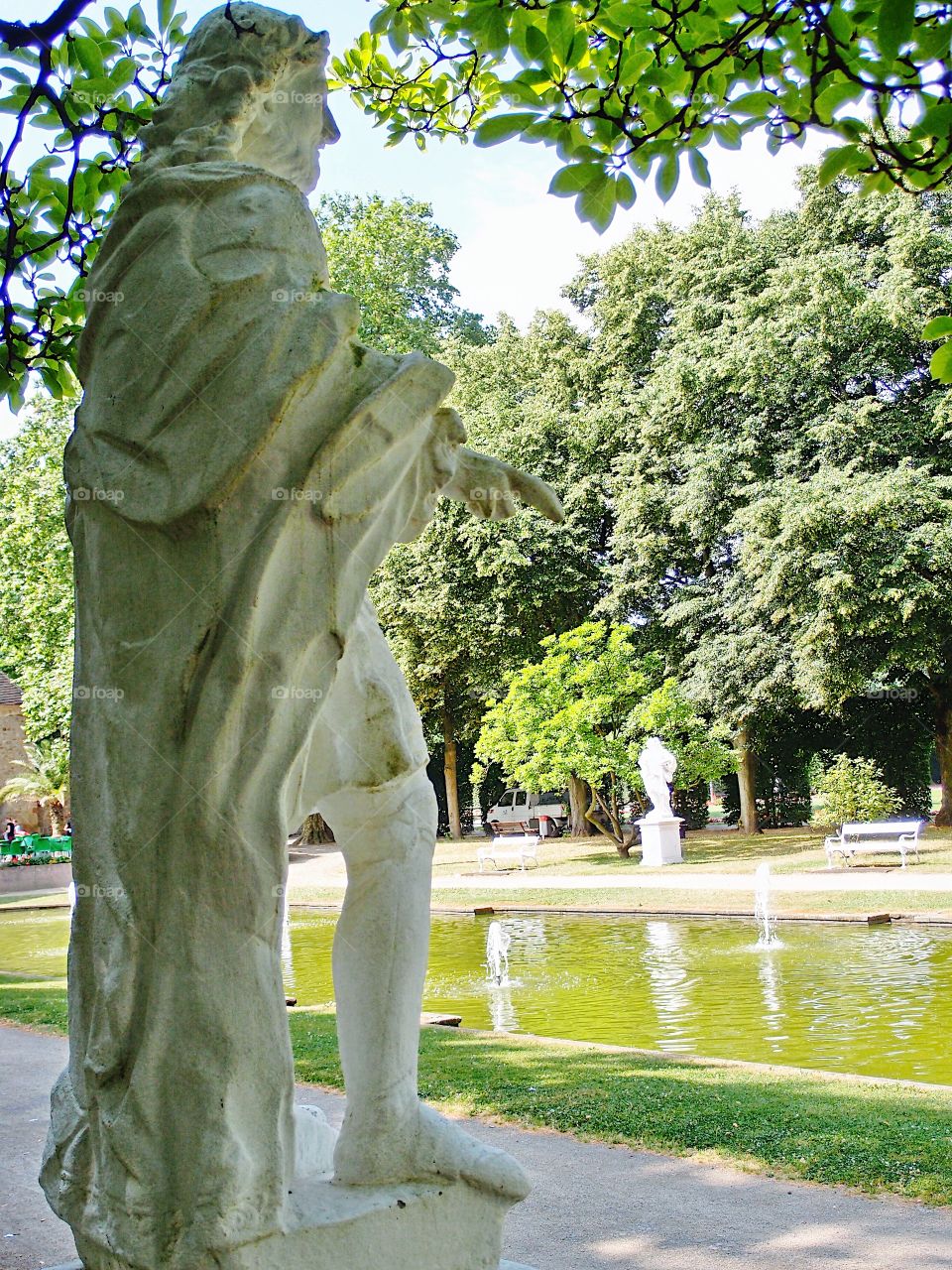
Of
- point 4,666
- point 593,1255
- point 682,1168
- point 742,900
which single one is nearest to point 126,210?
point 593,1255

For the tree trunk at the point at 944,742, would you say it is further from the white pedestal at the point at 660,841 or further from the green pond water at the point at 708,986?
the green pond water at the point at 708,986

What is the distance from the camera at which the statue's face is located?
2.86 metres

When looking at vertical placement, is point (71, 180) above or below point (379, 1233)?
above

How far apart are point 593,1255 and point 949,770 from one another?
2634 centimetres

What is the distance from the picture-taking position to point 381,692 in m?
2.69

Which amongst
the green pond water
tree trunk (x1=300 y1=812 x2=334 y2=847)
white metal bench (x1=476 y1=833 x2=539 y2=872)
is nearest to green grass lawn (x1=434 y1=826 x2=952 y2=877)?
white metal bench (x1=476 y1=833 x2=539 y2=872)

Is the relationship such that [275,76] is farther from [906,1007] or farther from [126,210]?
[906,1007]

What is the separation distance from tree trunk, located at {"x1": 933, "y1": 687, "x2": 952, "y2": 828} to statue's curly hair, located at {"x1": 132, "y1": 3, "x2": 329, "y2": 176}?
28136mm

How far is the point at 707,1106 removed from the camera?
20.9ft

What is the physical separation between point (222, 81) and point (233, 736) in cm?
143

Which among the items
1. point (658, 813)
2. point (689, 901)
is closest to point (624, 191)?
point (689, 901)

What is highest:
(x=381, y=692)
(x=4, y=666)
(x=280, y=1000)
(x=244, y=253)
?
(x=4, y=666)
